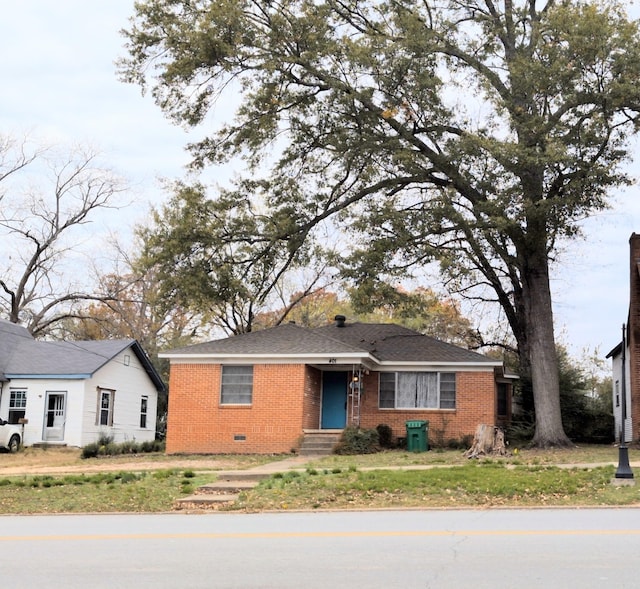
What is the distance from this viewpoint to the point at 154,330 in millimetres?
50812

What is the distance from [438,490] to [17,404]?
23.5m

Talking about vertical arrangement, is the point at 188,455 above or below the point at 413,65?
below

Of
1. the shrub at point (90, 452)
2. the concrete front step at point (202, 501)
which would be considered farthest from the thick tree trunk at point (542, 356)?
the shrub at point (90, 452)

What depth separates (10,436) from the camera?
30578 millimetres

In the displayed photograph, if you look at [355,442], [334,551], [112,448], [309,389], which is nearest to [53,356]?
[112,448]

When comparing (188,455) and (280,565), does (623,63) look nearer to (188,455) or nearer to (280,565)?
(188,455)

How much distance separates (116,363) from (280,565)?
92.6 feet

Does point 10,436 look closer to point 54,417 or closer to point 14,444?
point 14,444

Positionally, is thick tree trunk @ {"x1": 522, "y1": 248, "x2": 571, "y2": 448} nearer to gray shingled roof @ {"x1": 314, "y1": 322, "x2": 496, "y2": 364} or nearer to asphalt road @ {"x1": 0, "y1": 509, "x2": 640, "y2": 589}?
gray shingled roof @ {"x1": 314, "y1": 322, "x2": 496, "y2": 364}

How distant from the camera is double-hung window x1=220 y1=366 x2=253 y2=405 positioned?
85.5 feet

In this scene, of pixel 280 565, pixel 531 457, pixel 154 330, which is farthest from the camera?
pixel 154 330

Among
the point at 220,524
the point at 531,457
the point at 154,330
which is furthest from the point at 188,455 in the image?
the point at 154,330

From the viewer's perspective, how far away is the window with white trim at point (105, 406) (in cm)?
3391

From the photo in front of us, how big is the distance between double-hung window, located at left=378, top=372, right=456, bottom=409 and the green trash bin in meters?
2.24
